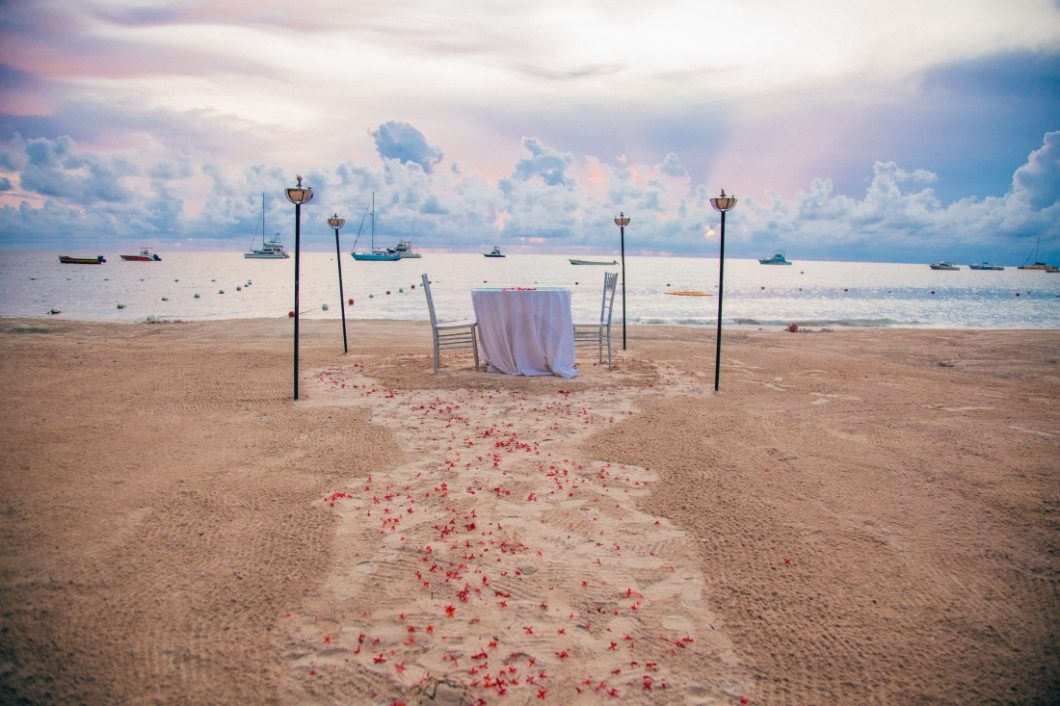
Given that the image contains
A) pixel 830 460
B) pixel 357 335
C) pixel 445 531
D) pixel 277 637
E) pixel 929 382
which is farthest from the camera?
pixel 357 335

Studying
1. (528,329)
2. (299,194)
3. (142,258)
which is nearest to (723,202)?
(528,329)

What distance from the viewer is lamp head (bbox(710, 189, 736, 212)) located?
730cm

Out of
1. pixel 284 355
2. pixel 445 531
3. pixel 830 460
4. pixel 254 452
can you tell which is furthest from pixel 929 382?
pixel 284 355

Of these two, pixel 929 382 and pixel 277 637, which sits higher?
pixel 929 382

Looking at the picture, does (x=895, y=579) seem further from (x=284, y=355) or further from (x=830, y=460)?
(x=284, y=355)

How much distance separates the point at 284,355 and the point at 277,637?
25.9ft

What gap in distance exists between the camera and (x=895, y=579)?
2.98 metres

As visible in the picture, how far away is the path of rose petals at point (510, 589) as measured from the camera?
229 cm

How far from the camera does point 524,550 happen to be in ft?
10.6

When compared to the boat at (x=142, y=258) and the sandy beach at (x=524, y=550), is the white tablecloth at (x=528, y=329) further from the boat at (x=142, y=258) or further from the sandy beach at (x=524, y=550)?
the boat at (x=142, y=258)

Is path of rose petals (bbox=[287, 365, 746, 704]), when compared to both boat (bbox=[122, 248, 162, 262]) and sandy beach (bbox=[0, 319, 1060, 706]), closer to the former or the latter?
sandy beach (bbox=[0, 319, 1060, 706])

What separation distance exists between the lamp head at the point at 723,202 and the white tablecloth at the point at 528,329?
2.20 m

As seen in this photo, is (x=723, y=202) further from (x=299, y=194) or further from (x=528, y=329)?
(x=299, y=194)

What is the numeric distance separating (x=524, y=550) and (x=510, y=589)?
1.27 feet
